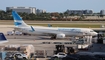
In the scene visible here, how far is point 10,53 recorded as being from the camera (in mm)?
33281

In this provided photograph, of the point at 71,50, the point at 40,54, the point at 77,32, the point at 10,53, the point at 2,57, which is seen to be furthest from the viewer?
the point at 77,32

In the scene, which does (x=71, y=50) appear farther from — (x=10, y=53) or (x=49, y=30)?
(x=49, y=30)

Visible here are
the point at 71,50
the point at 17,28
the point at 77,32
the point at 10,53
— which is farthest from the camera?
the point at 17,28

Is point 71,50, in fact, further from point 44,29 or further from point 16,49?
point 44,29

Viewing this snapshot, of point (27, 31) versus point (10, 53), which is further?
point (27, 31)

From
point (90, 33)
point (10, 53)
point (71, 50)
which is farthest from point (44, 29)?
point (10, 53)

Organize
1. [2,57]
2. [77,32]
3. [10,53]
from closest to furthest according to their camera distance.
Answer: [2,57] < [10,53] < [77,32]

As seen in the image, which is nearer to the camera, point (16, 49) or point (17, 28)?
point (16, 49)

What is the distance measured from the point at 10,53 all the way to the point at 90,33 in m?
32.1

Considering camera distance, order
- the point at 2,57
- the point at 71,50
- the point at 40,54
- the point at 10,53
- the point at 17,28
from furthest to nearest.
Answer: the point at 17,28, the point at 71,50, the point at 40,54, the point at 10,53, the point at 2,57

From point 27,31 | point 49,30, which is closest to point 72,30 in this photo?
point 49,30

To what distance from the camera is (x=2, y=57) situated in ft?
102

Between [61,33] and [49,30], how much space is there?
110 inches

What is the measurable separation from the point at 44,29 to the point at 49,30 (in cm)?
116
